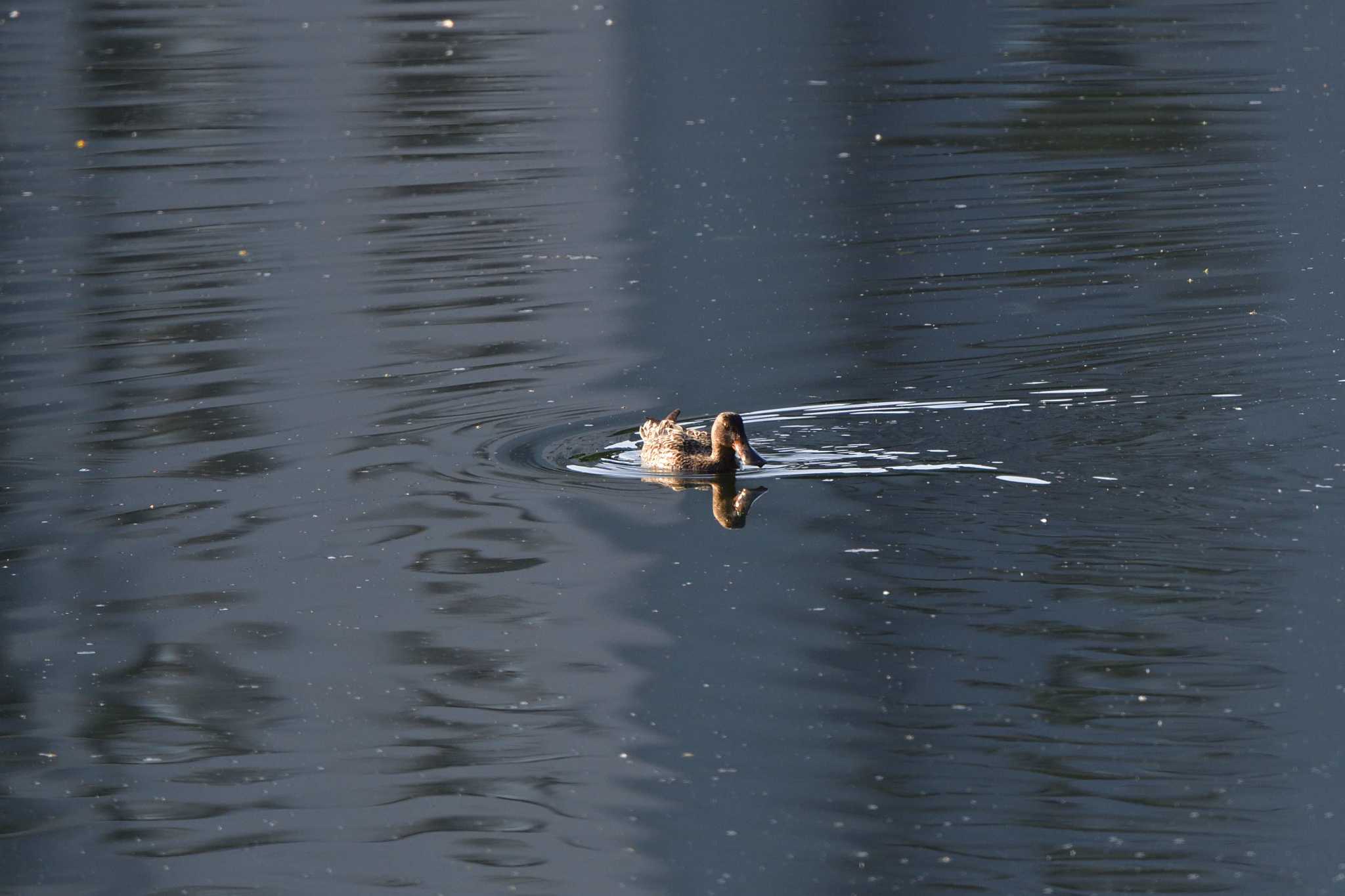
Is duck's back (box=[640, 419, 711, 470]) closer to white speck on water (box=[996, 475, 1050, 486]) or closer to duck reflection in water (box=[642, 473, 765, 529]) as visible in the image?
duck reflection in water (box=[642, 473, 765, 529])

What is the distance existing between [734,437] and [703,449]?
0.60ft

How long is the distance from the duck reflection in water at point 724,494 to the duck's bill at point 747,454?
111mm

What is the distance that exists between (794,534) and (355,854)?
312 cm

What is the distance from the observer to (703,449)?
32.0ft

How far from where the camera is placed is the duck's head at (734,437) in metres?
9.61

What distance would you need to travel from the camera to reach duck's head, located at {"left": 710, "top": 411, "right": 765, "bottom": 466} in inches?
378

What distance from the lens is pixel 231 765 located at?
691 cm

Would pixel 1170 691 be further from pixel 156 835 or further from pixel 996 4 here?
pixel 996 4

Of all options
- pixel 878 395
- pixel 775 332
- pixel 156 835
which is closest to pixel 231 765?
pixel 156 835

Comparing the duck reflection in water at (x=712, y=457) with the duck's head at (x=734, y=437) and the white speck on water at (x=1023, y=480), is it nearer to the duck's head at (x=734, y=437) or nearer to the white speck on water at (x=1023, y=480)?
the duck's head at (x=734, y=437)

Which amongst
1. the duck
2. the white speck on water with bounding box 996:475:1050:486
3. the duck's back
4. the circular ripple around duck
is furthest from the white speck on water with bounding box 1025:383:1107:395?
the duck's back

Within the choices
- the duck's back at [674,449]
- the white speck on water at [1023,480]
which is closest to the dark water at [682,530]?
the white speck on water at [1023,480]

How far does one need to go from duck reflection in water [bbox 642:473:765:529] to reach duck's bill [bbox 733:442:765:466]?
0.11 m

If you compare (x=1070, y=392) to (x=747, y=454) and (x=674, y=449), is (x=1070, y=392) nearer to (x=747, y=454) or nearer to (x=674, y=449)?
(x=747, y=454)
